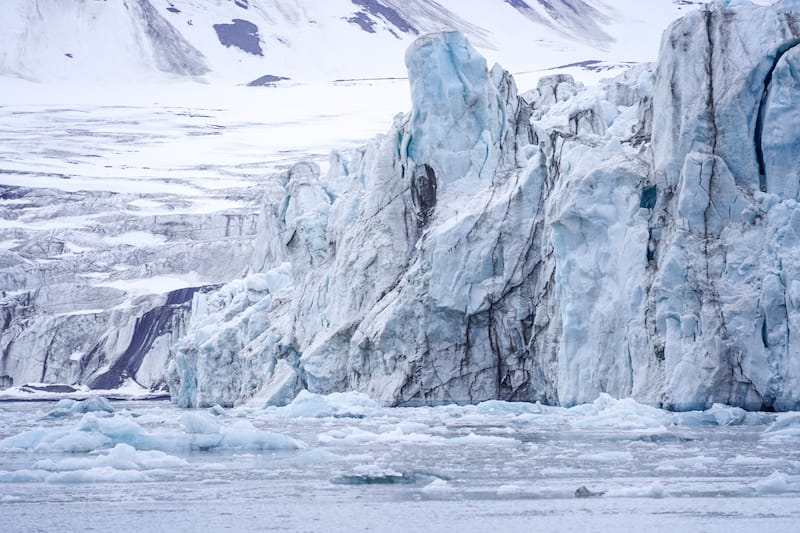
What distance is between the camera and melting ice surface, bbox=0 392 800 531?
1056 cm

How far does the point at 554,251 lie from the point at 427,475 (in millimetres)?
12340

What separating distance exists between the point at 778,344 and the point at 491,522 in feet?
38.8

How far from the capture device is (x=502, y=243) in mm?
28094

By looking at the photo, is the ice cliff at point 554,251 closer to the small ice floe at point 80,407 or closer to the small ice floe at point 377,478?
the small ice floe at point 80,407

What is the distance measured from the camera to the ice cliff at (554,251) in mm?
21281

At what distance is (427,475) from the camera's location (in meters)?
13.7

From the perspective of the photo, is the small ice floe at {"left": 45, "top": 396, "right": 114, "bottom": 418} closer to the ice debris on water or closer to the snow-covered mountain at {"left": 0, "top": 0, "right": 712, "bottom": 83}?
the ice debris on water

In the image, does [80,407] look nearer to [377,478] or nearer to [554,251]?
[554,251]

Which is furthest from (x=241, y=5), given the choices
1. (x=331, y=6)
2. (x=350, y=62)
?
(x=350, y=62)

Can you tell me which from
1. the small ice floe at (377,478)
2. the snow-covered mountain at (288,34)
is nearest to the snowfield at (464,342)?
the small ice floe at (377,478)

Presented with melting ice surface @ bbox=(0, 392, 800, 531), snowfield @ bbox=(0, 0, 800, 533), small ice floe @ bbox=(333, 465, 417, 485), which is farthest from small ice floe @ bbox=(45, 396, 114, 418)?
small ice floe @ bbox=(333, 465, 417, 485)

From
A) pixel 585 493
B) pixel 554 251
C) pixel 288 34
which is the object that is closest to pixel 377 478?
pixel 585 493

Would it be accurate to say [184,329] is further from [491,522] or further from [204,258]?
[491,522]

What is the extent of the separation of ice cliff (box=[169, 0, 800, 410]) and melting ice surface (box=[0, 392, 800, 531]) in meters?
1.90
